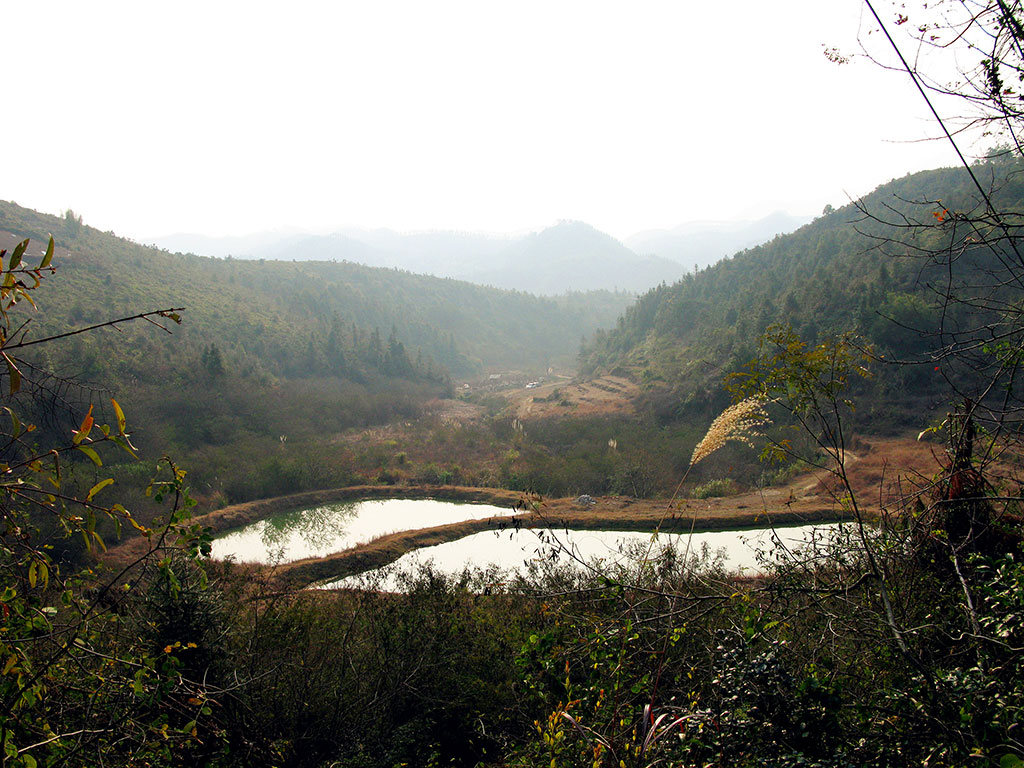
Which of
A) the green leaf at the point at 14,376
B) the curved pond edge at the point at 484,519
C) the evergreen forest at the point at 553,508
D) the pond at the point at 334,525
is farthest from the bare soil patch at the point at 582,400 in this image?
the green leaf at the point at 14,376

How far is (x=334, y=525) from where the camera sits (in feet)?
73.0

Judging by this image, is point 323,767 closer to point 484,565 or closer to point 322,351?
point 484,565

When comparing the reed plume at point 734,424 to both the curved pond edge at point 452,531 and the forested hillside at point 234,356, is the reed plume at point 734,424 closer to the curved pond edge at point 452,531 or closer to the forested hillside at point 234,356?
the forested hillside at point 234,356

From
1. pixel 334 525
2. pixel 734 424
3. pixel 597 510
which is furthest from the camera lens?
pixel 334 525

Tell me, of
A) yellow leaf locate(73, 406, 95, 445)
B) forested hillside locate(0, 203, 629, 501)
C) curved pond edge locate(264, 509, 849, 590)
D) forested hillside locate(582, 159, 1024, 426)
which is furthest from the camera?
forested hillside locate(582, 159, 1024, 426)

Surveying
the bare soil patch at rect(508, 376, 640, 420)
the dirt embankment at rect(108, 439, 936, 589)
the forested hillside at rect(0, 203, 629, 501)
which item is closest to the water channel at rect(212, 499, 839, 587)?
the dirt embankment at rect(108, 439, 936, 589)

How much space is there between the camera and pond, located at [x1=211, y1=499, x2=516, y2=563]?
19.2 metres

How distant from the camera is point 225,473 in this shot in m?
25.5

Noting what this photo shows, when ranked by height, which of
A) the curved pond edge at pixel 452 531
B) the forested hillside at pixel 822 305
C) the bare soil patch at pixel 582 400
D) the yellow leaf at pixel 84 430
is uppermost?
the forested hillside at pixel 822 305

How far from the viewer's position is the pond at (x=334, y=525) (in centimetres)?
1919

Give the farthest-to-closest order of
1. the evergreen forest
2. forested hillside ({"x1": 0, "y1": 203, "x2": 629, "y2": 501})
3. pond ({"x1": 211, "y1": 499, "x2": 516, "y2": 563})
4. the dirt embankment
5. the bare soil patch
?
the bare soil patch → forested hillside ({"x1": 0, "y1": 203, "x2": 629, "y2": 501}) → pond ({"x1": 211, "y1": 499, "x2": 516, "y2": 563}) → the dirt embankment → the evergreen forest

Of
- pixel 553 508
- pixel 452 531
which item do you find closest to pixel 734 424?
pixel 452 531

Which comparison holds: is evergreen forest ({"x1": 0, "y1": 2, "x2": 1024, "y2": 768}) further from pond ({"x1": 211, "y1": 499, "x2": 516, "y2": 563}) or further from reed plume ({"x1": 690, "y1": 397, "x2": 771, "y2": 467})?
pond ({"x1": 211, "y1": 499, "x2": 516, "y2": 563})

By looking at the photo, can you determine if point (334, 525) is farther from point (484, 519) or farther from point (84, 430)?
point (84, 430)
